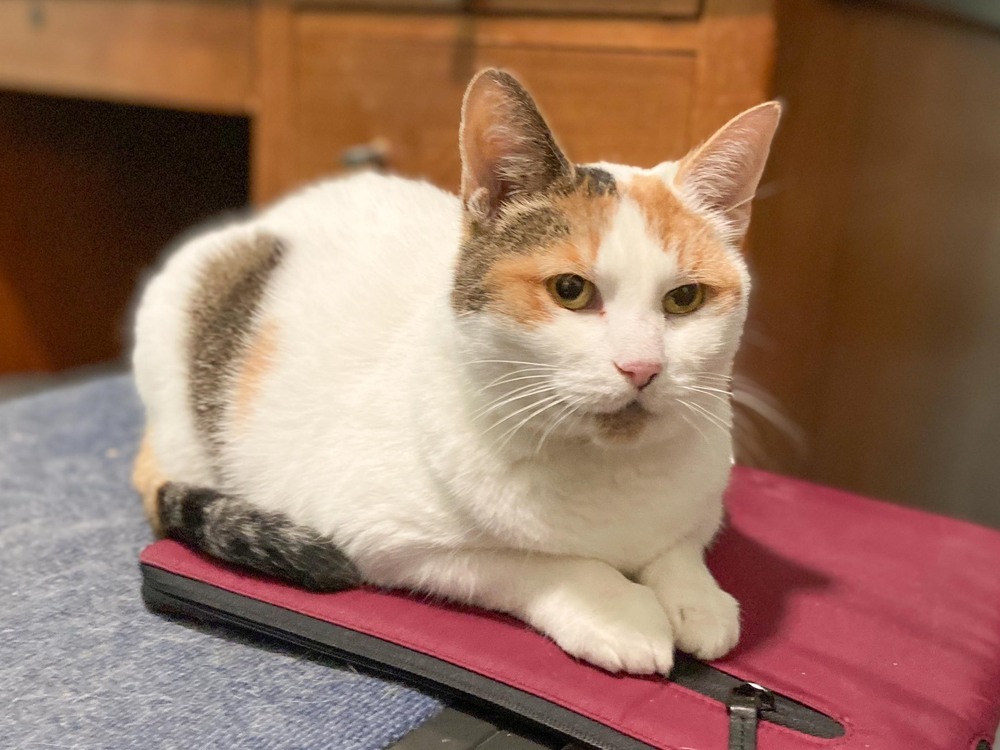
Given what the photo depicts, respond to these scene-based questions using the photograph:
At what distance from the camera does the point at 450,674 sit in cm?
82

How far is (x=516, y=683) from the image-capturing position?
0.80m

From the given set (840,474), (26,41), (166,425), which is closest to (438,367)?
(166,425)

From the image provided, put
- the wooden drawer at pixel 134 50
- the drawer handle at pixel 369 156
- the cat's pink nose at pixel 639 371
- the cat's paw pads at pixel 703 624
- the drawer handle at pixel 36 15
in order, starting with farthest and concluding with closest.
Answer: the drawer handle at pixel 36 15 → the wooden drawer at pixel 134 50 → the drawer handle at pixel 369 156 → the cat's paw pads at pixel 703 624 → the cat's pink nose at pixel 639 371

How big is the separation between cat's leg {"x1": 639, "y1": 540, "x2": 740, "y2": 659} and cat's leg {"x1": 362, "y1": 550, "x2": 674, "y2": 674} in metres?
0.02

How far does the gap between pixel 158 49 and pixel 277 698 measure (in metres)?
1.46

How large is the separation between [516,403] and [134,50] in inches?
57.2

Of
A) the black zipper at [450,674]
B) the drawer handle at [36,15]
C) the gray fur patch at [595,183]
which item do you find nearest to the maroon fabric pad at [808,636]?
the black zipper at [450,674]

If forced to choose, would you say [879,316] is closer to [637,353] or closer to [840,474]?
[840,474]

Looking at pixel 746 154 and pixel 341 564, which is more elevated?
pixel 746 154

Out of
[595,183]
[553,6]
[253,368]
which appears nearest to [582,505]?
[595,183]

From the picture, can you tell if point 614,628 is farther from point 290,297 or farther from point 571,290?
point 290,297

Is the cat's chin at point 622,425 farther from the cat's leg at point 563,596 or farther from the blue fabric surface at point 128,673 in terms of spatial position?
the blue fabric surface at point 128,673

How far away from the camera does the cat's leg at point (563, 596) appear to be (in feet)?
2.63

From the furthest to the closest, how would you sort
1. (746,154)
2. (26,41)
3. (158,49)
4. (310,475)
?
A: (26,41) → (158,49) → (310,475) → (746,154)
